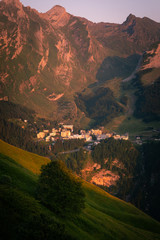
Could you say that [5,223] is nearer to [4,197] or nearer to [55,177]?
[4,197]

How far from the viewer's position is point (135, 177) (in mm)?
178500

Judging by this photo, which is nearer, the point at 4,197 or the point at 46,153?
the point at 4,197

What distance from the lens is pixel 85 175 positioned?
166875 millimetres

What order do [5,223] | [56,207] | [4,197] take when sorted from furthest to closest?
[56,207] → [4,197] → [5,223]

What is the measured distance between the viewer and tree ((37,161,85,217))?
42.4m

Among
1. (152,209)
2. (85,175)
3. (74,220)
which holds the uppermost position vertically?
(74,220)

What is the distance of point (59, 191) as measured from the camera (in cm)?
4309

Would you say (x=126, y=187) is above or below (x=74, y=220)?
below

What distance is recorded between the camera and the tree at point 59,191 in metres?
42.4

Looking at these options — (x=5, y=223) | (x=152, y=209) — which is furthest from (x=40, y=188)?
(x=152, y=209)

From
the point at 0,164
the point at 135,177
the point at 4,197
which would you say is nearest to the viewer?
the point at 4,197

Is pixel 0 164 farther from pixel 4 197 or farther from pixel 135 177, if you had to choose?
pixel 135 177

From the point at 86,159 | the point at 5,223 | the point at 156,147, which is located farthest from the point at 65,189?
the point at 156,147

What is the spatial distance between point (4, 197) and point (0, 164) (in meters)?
23.0
